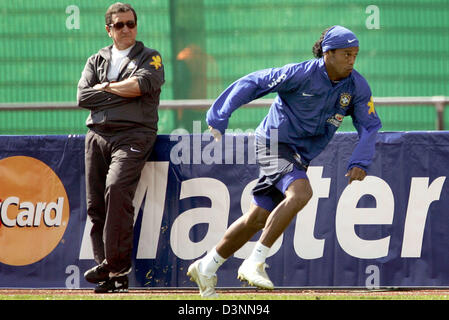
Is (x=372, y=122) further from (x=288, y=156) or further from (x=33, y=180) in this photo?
(x=33, y=180)

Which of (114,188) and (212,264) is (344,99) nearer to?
(212,264)

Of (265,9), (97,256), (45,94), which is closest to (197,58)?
(265,9)

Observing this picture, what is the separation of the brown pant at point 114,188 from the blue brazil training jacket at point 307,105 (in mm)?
1166

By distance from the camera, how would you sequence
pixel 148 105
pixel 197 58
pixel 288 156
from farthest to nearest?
pixel 197 58, pixel 148 105, pixel 288 156

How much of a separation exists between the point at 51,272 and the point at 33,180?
82cm

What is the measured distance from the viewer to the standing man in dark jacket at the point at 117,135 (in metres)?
8.05

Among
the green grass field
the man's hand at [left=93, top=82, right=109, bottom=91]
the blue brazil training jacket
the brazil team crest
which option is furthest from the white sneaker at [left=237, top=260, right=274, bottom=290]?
the man's hand at [left=93, top=82, right=109, bottom=91]

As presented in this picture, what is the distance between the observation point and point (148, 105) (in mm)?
8250

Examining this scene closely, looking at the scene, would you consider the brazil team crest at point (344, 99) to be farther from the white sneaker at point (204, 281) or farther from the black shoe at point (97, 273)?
the black shoe at point (97, 273)

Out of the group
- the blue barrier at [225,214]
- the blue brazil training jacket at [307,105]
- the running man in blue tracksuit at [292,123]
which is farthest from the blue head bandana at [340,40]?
the blue barrier at [225,214]

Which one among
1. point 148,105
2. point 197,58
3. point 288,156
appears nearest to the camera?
point 288,156

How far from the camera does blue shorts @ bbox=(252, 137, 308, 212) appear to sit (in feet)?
23.5

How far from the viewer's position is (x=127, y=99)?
815 cm

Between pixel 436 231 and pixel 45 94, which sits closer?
pixel 436 231
